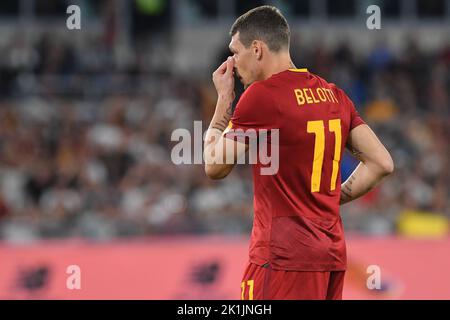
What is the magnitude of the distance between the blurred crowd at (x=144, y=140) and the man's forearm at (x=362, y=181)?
5859 mm

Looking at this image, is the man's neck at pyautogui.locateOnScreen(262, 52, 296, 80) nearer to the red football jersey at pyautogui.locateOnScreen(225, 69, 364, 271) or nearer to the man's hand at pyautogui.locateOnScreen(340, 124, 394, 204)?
the red football jersey at pyautogui.locateOnScreen(225, 69, 364, 271)

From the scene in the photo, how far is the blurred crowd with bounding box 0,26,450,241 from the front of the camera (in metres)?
11.6

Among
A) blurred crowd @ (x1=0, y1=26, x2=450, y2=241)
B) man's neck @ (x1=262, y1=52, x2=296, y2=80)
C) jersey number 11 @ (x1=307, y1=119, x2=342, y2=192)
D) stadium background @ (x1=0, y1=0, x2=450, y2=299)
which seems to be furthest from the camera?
blurred crowd @ (x1=0, y1=26, x2=450, y2=241)

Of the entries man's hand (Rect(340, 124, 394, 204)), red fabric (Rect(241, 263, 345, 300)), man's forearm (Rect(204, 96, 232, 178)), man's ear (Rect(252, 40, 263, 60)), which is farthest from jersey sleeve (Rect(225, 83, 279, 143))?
red fabric (Rect(241, 263, 345, 300))

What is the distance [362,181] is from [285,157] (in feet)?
1.93

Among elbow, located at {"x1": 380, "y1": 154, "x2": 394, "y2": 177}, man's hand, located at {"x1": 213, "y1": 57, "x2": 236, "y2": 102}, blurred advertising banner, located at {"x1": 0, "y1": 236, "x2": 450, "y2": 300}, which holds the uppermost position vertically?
man's hand, located at {"x1": 213, "y1": 57, "x2": 236, "y2": 102}

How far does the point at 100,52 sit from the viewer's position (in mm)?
15609

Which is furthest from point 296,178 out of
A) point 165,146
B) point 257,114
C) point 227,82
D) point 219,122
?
point 165,146

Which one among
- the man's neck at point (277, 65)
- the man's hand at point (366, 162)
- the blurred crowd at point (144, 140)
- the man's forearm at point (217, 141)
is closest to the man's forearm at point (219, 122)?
the man's forearm at point (217, 141)

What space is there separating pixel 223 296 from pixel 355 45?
26.0ft

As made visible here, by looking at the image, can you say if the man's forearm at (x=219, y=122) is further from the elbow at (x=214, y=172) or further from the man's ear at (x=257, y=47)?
the man's ear at (x=257, y=47)
